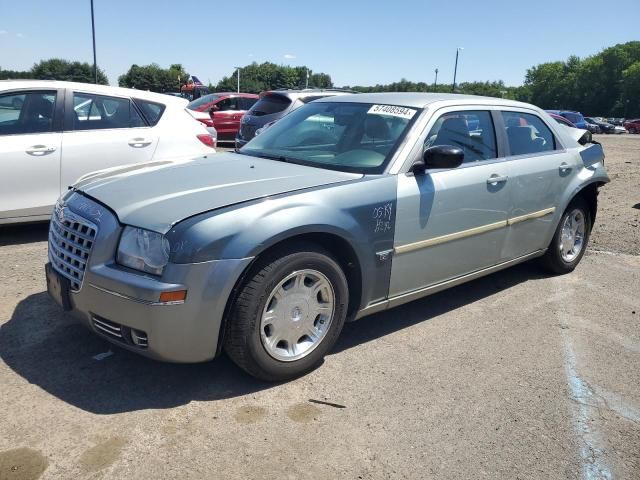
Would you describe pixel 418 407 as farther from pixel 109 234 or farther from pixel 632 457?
pixel 109 234

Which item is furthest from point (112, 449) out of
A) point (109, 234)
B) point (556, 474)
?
point (556, 474)

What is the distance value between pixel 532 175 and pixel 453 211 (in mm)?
1146

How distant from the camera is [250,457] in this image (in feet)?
8.55

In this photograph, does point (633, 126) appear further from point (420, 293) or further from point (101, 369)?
point (101, 369)

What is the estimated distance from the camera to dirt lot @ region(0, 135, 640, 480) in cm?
260

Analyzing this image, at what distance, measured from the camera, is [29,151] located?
5.36m

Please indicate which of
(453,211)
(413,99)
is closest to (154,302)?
(453,211)

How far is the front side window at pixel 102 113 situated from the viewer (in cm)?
573

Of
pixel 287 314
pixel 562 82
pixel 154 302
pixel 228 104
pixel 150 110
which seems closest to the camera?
pixel 154 302

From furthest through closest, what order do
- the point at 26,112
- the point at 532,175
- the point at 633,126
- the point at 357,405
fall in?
the point at 633,126 < the point at 26,112 < the point at 532,175 < the point at 357,405

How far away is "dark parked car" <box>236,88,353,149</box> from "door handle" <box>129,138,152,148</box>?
5.08 m

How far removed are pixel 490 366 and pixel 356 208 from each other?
53.0 inches

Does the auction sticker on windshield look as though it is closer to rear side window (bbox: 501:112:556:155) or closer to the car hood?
the car hood

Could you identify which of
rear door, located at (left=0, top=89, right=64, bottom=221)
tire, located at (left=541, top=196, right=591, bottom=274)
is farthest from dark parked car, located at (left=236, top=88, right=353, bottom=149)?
tire, located at (left=541, top=196, right=591, bottom=274)
